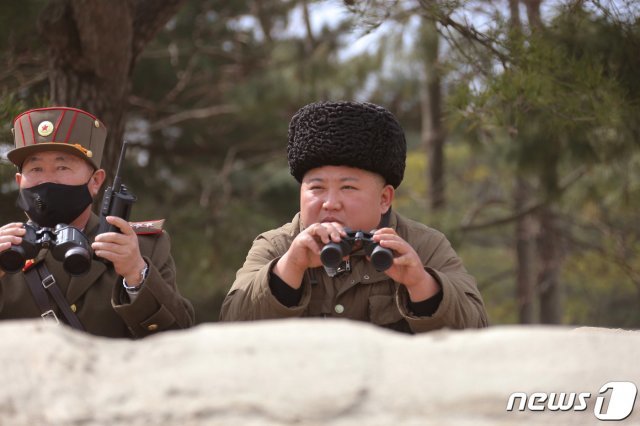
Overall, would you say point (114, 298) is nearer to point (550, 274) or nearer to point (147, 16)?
point (147, 16)

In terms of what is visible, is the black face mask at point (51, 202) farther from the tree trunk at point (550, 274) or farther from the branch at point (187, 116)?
the tree trunk at point (550, 274)

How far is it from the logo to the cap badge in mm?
2189

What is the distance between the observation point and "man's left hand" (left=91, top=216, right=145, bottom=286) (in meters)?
3.18

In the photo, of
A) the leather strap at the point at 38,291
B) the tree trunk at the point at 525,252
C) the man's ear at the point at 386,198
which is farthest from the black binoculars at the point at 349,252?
the tree trunk at the point at 525,252

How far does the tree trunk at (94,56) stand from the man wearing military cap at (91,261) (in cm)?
111

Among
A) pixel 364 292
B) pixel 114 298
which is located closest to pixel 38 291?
pixel 114 298

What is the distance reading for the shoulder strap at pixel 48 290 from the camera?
11.3ft

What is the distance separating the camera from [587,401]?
209cm

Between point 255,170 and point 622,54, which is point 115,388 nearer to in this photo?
point 622,54

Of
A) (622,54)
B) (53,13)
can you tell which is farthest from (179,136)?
(622,54)

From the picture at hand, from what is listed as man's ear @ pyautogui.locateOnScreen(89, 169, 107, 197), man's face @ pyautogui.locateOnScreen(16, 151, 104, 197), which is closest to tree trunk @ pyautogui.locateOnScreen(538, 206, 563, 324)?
man's ear @ pyautogui.locateOnScreen(89, 169, 107, 197)

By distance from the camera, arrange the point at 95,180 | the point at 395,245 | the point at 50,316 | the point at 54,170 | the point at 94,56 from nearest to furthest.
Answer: the point at 395,245, the point at 50,316, the point at 54,170, the point at 95,180, the point at 94,56

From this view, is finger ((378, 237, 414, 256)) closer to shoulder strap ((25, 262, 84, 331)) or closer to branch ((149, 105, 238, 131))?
shoulder strap ((25, 262, 84, 331))

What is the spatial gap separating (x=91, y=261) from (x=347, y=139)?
975 millimetres
